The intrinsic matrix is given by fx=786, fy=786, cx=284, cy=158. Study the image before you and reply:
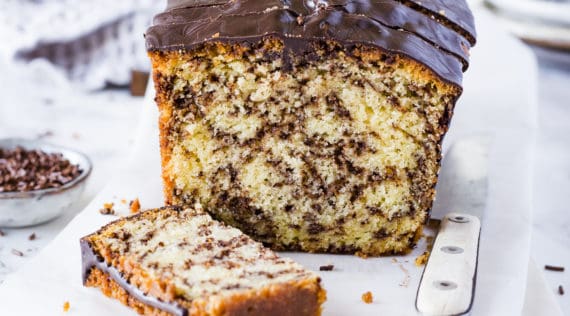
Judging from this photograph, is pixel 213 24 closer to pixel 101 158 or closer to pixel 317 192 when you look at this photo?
pixel 317 192

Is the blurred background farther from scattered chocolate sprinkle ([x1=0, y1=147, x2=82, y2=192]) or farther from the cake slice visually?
the cake slice

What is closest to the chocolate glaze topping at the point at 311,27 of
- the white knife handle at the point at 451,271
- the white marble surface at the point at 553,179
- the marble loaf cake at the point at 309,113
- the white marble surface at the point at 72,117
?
the marble loaf cake at the point at 309,113

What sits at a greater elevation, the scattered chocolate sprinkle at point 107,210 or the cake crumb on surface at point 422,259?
the scattered chocolate sprinkle at point 107,210

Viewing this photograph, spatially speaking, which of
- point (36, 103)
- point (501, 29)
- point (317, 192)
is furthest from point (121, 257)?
point (501, 29)

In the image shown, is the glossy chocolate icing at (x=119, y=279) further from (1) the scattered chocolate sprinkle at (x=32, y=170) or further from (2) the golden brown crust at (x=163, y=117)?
(1) the scattered chocolate sprinkle at (x=32, y=170)

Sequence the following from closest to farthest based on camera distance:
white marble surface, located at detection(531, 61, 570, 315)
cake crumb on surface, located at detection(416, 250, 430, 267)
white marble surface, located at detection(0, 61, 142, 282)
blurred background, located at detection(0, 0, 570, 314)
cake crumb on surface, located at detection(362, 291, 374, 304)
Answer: cake crumb on surface, located at detection(362, 291, 374, 304) → cake crumb on surface, located at detection(416, 250, 430, 267) → white marble surface, located at detection(531, 61, 570, 315) → white marble surface, located at detection(0, 61, 142, 282) → blurred background, located at detection(0, 0, 570, 314)

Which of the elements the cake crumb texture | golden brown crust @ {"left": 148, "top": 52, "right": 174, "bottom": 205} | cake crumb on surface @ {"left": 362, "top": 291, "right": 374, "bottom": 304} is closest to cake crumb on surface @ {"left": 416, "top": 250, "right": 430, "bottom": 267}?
the cake crumb texture

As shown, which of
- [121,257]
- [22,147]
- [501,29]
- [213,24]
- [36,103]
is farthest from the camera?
[501,29]
